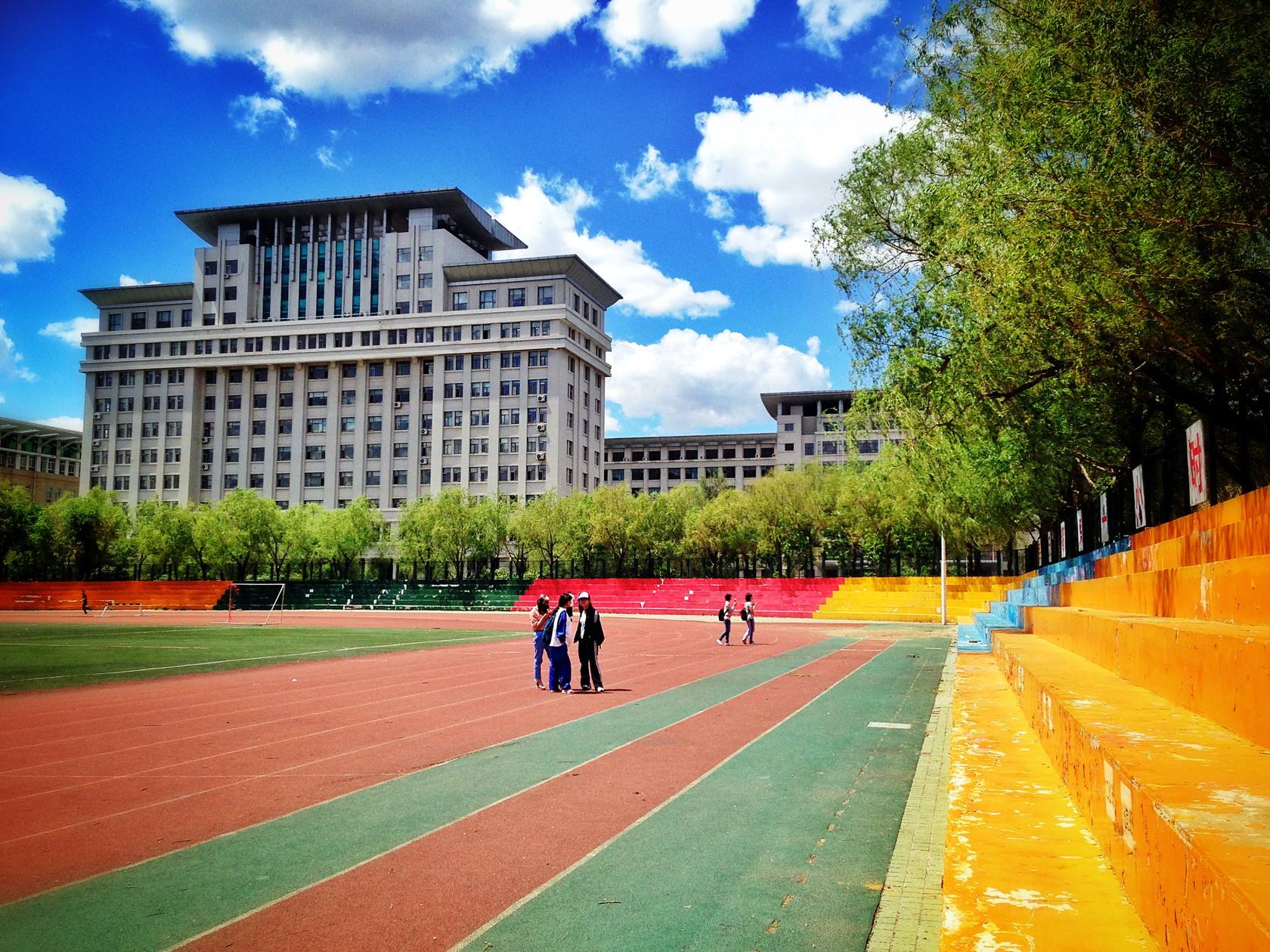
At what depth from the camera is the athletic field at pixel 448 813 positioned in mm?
5336

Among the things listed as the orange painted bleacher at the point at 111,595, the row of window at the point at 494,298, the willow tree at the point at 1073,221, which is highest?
the row of window at the point at 494,298

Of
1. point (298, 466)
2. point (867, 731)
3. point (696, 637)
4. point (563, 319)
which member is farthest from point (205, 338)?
point (867, 731)

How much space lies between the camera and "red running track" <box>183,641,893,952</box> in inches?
203

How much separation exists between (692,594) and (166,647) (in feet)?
124

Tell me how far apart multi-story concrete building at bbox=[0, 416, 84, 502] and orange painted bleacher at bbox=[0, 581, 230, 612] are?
4372 cm

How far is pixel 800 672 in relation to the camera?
68.8ft

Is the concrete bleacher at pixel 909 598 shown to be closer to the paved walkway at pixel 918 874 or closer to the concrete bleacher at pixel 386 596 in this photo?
the concrete bleacher at pixel 386 596

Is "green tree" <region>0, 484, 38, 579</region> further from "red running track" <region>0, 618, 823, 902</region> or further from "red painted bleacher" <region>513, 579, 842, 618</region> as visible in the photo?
"red running track" <region>0, 618, 823, 902</region>

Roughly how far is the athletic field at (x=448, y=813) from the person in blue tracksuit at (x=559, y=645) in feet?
2.58

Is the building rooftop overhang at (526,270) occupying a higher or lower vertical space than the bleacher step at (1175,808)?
higher

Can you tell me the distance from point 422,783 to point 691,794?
280 cm

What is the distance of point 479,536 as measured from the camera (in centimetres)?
7831

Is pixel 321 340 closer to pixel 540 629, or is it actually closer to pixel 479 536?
pixel 479 536

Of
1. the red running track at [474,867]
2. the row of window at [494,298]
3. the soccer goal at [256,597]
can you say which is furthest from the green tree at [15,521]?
the red running track at [474,867]
